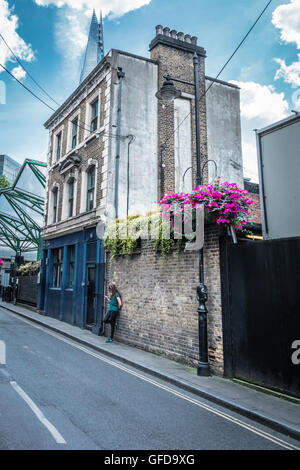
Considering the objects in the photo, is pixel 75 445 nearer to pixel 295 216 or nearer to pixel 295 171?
pixel 295 216

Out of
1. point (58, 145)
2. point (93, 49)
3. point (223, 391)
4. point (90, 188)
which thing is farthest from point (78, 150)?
point (223, 391)

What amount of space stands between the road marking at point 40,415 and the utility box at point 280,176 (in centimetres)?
542

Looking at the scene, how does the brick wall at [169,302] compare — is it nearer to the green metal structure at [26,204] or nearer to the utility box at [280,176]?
the utility box at [280,176]

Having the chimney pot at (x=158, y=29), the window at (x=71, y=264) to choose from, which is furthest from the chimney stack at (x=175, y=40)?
the window at (x=71, y=264)

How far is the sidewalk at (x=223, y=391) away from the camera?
4.74 meters

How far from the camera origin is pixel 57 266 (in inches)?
707

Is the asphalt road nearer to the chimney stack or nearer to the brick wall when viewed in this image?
the brick wall

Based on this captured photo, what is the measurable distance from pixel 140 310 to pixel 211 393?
4.43 m

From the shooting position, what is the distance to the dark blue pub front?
1279cm

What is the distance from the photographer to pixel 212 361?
23.6ft

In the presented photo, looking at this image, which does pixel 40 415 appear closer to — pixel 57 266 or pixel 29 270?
pixel 57 266

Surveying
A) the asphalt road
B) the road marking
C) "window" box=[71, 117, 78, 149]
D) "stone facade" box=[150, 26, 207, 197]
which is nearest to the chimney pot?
"stone facade" box=[150, 26, 207, 197]

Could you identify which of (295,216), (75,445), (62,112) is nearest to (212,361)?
(295,216)
